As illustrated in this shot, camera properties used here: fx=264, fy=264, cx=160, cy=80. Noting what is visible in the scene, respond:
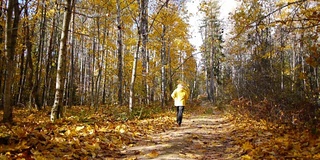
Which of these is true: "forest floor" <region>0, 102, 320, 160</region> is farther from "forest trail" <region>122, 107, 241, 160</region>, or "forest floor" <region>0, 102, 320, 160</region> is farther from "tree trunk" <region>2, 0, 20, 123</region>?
"tree trunk" <region>2, 0, 20, 123</region>

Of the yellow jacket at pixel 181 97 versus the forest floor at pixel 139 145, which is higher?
the yellow jacket at pixel 181 97

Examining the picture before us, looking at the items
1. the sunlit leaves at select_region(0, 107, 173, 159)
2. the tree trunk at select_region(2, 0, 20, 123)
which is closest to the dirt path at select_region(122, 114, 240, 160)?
the sunlit leaves at select_region(0, 107, 173, 159)

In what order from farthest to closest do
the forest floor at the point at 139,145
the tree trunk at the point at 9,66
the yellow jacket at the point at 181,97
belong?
the yellow jacket at the point at 181,97 < the tree trunk at the point at 9,66 < the forest floor at the point at 139,145

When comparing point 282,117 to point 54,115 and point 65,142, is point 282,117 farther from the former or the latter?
point 54,115

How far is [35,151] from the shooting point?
4.41 metres

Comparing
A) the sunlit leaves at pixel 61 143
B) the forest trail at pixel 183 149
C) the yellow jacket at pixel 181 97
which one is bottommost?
the forest trail at pixel 183 149

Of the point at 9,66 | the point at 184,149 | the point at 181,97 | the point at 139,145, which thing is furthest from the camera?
the point at 181,97

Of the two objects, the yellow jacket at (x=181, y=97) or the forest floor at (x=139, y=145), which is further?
the yellow jacket at (x=181, y=97)

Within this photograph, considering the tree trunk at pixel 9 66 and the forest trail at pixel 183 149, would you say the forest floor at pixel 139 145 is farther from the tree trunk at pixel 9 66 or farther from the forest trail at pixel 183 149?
the tree trunk at pixel 9 66

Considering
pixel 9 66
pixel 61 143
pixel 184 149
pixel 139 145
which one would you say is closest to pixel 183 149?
pixel 184 149

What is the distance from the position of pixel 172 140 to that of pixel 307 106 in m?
3.66

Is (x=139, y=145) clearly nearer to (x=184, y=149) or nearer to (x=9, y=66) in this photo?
(x=184, y=149)

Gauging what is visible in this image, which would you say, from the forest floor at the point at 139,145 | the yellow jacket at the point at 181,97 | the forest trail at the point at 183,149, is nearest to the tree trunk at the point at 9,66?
the forest floor at the point at 139,145

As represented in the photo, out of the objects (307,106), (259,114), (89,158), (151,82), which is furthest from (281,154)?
Answer: (151,82)
